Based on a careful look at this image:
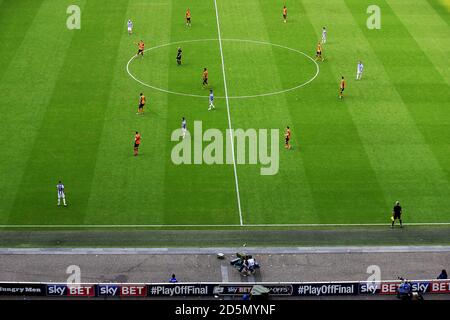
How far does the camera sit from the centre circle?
62.3 m

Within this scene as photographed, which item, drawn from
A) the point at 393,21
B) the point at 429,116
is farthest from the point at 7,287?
the point at 393,21

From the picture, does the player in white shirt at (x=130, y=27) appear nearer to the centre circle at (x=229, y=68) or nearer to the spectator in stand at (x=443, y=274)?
the centre circle at (x=229, y=68)

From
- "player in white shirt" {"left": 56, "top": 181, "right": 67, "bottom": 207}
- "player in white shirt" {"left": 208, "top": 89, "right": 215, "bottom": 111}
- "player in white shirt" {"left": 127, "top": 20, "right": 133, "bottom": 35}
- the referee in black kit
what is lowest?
"player in white shirt" {"left": 127, "top": 20, "right": 133, "bottom": 35}

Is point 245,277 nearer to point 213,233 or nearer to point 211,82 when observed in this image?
point 213,233

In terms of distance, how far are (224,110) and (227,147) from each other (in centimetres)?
579

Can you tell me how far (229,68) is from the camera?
2598 inches

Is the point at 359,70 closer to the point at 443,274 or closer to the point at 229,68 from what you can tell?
the point at 229,68

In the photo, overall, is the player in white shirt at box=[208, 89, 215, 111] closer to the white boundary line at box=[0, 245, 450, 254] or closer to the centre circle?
the centre circle

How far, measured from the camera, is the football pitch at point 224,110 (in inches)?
1860

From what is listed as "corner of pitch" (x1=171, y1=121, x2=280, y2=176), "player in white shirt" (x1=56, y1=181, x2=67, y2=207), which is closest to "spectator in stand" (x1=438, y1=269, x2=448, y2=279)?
"corner of pitch" (x1=171, y1=121, x2=280, y2=176)

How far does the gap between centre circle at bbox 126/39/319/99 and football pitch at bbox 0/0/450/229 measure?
0.17 meters

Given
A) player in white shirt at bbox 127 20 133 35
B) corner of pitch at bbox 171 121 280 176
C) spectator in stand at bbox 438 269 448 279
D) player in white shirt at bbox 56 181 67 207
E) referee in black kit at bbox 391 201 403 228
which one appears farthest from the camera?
player in white shirt at bbox 127 20 133 35

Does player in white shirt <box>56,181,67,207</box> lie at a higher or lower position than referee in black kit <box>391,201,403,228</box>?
higher
